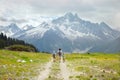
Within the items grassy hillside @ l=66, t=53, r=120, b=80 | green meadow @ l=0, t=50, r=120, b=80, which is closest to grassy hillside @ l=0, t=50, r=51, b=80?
green meadow @ l=0, t=50, r=120, b=80

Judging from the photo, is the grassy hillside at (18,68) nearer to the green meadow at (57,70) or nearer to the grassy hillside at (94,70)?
the green meadow at (57,70)

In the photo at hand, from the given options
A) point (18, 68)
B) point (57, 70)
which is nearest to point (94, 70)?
point (57, 70)

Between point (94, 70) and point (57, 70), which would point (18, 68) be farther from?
point (94, 70)

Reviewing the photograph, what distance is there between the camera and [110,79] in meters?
32.6

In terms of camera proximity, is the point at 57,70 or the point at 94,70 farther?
the point at 57,70

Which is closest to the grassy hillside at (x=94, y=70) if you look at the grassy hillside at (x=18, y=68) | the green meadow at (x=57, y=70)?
the green meadow at (x=57, y=70)

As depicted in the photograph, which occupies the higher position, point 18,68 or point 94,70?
point 18,68

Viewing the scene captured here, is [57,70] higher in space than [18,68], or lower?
→ lower

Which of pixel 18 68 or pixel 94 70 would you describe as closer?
pixel 94 70

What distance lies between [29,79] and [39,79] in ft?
3.52

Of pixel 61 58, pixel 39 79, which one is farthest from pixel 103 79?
pixel 61 58

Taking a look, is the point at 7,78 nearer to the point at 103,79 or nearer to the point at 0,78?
the point at 0,78

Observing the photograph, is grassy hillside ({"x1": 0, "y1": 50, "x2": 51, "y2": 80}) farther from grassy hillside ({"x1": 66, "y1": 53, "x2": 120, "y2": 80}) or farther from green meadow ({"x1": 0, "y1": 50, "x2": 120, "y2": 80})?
grassy hillside ({"x1": 66, "y1": 53, "x2": 120, "y2": 80})

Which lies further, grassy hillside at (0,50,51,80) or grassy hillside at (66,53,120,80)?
grassy hillside at (0,50,51,80)
